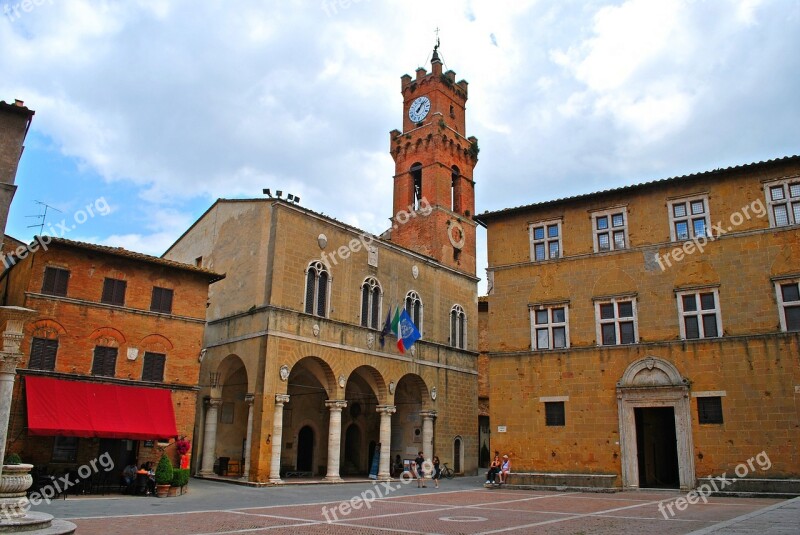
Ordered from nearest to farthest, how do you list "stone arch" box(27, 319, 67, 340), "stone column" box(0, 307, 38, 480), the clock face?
1. "stone column" box(0, 307, 38, 480)
2. "stone arch" box(27, 319, 67, 340)
3. the clock face

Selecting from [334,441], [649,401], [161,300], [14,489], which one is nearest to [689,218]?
[649,401]

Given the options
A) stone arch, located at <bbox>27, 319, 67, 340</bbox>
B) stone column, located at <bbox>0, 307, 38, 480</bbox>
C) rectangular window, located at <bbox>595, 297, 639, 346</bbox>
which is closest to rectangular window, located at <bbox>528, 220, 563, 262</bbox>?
rectangular window, located at <bbox>595, 297, 639, 346</bbox>

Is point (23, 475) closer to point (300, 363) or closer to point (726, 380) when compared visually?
point (300, 363)

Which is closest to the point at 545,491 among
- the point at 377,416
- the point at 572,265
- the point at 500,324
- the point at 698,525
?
the point at 500,324

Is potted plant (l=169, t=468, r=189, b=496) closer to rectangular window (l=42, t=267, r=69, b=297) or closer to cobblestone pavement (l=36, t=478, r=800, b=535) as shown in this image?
cobblestone pavement (l=36, t=478, r=800, b=535)

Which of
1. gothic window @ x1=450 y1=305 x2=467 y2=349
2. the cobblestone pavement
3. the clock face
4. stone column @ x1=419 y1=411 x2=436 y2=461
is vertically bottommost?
the cobblestone pavement

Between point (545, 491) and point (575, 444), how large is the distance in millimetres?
2180

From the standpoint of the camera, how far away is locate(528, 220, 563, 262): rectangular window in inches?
1082

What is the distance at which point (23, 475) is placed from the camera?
11.6 meters

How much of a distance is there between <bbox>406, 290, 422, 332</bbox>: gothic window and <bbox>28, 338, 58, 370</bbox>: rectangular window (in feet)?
58.6

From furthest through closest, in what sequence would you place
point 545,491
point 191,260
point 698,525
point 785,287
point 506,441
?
point 191,260 → point 506,441 → point 545,491 → point 785,287 → point 698,525

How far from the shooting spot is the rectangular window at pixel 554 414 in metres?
25.5

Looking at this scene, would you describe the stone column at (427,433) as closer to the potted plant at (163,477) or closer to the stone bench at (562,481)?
the stone bench at (562,481)

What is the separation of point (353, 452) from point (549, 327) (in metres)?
15.1
